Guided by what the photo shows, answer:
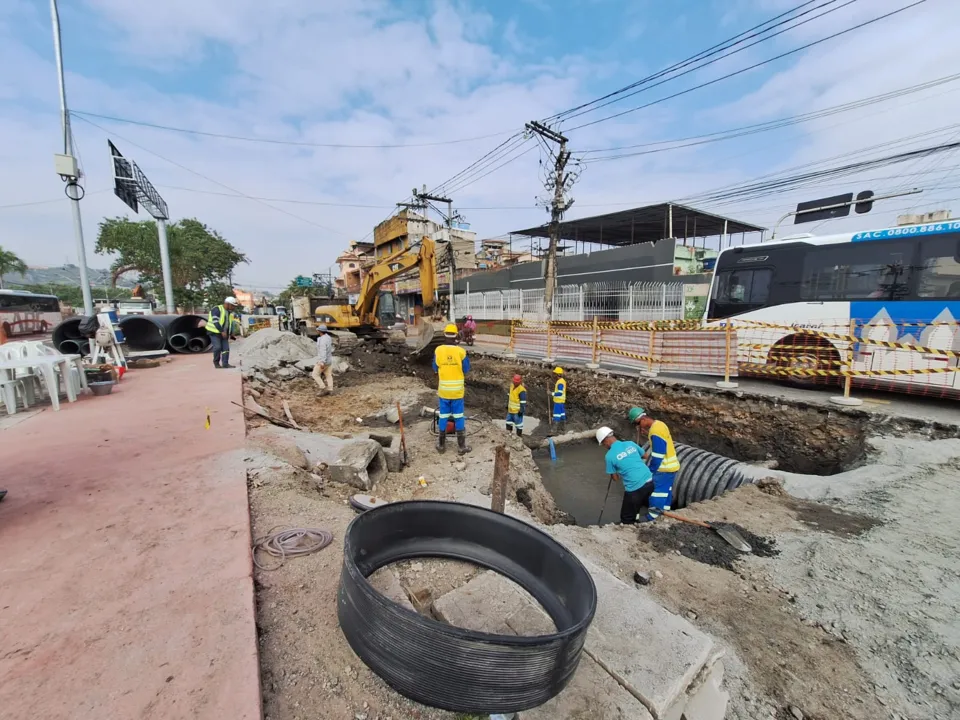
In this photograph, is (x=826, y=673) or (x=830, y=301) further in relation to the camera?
(x=830, y=301)

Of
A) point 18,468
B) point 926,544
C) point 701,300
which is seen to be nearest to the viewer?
point 926,544

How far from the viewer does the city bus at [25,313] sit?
46.2ft

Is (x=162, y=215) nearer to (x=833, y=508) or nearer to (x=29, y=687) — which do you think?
(x=29, y=687)

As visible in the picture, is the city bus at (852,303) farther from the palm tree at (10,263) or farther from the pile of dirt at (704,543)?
the palm tree at (10,263)

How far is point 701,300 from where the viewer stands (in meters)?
13.8

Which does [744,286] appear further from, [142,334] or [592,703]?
[142,334]

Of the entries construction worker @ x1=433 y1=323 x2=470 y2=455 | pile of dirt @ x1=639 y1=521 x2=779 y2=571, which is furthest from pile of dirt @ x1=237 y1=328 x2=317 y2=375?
pile of dirt @ x1=639 y1=521 x2=779 y2=571

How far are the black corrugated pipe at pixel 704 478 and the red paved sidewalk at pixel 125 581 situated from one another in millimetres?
5238

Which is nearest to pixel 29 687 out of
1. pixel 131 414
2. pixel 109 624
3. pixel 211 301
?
pixel 109 624

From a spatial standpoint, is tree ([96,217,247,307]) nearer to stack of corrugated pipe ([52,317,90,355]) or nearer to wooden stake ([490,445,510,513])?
stack of corrugated pipe ([52,317,90,355])

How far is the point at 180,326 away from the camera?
11.7 meters

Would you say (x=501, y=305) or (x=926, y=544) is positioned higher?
(x=501, y=305)

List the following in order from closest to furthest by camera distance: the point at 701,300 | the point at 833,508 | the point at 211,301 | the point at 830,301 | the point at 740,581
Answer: the point at 740,581 → the point at 833,508 → the point at 830,301 → the point at 701,300 → the point at 211,301

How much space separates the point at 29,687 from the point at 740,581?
3.83 metres
